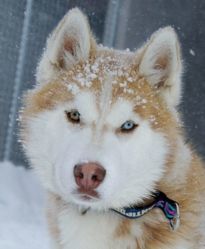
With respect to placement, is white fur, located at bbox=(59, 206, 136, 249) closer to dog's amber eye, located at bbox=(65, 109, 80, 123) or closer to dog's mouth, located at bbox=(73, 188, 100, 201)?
dog's mouth, located at bbox=(73, 188, 100, 201)

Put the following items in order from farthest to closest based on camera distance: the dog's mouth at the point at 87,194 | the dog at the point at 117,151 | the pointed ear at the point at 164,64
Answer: the pointed ear at the point at 164,64, the dog at the point at 117,151, the dog's mouth at the point at 87,194

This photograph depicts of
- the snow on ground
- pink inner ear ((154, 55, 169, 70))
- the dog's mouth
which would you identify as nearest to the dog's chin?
the dog's mouth

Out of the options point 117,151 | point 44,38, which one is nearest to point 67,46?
point 117,151

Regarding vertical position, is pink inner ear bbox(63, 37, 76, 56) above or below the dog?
above

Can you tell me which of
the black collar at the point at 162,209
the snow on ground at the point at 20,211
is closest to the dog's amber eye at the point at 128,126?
the black collar at the point at 162,209

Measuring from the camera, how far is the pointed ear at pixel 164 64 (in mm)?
2967

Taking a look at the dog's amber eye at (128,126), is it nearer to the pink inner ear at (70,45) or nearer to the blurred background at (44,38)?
the pink inner ear at (70,45)

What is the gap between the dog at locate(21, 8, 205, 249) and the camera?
268 cm

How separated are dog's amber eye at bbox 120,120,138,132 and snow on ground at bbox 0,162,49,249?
1896 mm

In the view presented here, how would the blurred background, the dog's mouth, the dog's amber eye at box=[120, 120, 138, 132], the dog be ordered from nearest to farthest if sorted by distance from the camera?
the dog's mouth → the dog → the dog's amber eye at box=[120, 120, 138, 132] → the blurred background

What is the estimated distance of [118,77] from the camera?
114 inches

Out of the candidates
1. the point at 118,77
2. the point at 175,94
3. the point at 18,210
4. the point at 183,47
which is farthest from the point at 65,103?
the point at 183,47

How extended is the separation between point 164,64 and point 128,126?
0.47m

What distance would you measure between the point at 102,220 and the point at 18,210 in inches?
107
